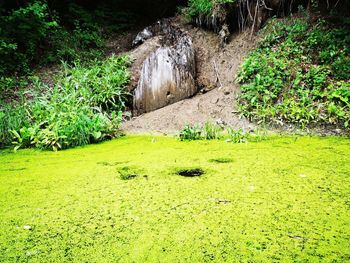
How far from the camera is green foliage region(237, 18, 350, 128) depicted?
3547mm

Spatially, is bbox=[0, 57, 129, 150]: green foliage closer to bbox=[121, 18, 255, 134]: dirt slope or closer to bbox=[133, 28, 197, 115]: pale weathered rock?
bbox=[133, 28, 197, 115]: pale weathered rock

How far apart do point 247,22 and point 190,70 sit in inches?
63.2

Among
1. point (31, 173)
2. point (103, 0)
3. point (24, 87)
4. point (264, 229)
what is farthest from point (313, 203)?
point (103, 0)

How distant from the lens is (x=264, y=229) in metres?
1.20

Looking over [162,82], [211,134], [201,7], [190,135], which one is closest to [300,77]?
[211,134]

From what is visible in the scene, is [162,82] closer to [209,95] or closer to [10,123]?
[209,95]

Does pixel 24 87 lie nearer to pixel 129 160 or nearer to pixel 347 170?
pixel 129 160

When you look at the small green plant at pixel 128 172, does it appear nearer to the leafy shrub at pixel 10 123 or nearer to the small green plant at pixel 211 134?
the small green plant at pixel 211 134

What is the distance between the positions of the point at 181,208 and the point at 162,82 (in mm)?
3467

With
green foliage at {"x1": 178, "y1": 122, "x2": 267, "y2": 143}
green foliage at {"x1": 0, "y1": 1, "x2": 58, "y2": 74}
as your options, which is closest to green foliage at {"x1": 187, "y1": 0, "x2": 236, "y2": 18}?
green foliage at {"x1": 0, "y1": 1, "x2": 58, "y2": 74}

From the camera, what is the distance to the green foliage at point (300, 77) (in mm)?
3547

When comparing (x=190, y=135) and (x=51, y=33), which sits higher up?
(x=51, y=33)

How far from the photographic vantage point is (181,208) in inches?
56.9

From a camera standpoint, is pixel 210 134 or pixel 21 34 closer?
pixel 210 134
